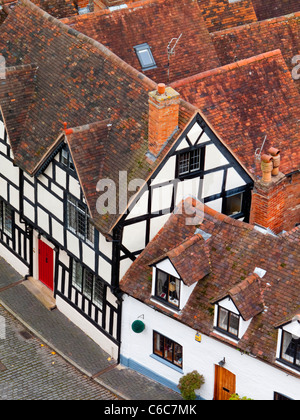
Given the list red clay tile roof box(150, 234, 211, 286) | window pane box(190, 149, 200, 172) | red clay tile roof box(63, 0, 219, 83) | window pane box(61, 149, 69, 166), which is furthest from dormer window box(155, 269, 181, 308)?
red clay tile roof box(63, 0, 219, 83)

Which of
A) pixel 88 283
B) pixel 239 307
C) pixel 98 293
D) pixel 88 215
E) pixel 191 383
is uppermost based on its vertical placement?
pixel 88 215

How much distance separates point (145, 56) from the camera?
50844 millimetres

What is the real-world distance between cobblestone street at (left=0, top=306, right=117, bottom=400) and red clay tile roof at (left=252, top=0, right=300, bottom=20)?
2362 cm

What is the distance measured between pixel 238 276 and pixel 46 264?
41.3 ft

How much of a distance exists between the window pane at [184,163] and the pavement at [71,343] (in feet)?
30.5

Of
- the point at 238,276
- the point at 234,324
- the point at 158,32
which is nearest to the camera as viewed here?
the point at 234,324

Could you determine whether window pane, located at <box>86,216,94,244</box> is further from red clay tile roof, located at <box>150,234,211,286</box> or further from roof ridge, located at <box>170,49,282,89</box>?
roof ridge, located at <box>170,49,282,89</box>

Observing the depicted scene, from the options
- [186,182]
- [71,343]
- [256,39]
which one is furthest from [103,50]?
[71,343]

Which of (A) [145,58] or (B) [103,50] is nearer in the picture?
(B) [103,50]

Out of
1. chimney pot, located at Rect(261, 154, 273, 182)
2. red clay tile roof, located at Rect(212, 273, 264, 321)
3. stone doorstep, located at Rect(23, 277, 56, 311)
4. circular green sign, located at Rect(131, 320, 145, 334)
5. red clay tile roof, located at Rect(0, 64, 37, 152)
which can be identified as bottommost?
stone doorstep, located at Rect(23, 277, 56, 311)

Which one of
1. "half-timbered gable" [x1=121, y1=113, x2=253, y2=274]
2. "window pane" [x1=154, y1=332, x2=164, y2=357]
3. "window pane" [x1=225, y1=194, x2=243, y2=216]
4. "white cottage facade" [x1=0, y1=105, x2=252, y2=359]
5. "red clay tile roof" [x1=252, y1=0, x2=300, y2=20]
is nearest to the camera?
"half-timbered gable" [x1=121, y1=113, x2=253, y2=274]

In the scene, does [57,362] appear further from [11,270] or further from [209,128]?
[209,128]

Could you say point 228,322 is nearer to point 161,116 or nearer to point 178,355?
point 178,355

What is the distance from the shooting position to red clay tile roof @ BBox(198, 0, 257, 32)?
55.5 metres
